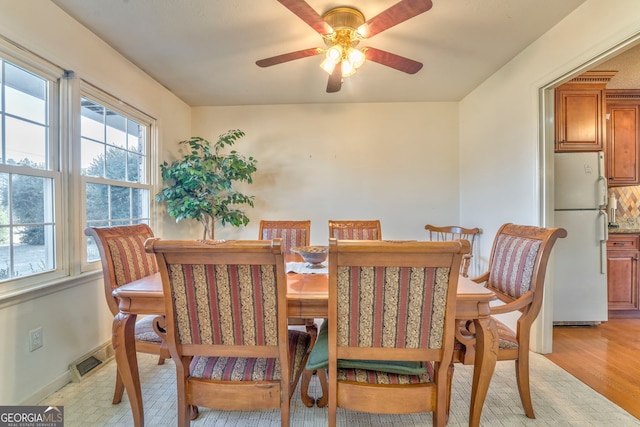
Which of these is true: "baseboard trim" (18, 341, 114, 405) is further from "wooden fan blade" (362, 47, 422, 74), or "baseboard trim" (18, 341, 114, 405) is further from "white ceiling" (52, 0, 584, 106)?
"wooden fan blade" (362, 47, 422, 74)

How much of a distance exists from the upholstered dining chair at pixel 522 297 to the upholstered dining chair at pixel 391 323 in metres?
0.39

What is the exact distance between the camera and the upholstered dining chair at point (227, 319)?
0.98 m

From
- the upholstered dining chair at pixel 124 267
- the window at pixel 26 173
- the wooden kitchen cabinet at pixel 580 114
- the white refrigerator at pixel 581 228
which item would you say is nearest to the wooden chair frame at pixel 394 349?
the upholstered dining chair at pixel 124 267

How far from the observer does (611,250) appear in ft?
8.98

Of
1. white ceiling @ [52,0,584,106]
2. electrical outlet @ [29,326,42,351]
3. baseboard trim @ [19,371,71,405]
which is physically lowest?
baseboard trim @ [19,371,71,405]

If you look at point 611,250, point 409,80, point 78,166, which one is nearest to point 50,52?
point 78,166

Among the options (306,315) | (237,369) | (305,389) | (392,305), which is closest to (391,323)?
(392,305)

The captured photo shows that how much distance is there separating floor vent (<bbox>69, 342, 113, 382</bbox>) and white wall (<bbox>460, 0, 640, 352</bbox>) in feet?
10.8

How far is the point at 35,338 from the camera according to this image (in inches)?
63.1

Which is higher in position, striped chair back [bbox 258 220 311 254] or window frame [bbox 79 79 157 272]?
window frame [bbox 79 79 157 272]

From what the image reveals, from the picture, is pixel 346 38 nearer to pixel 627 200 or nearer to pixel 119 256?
pixel 119 256

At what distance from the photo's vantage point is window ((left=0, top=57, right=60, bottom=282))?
154 cm

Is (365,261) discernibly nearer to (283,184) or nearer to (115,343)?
(115,343)

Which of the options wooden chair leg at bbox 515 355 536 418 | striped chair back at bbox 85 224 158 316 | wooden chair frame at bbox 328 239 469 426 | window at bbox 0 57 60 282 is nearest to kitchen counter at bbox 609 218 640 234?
wooden chair leg at bbox 515 355 536 418
